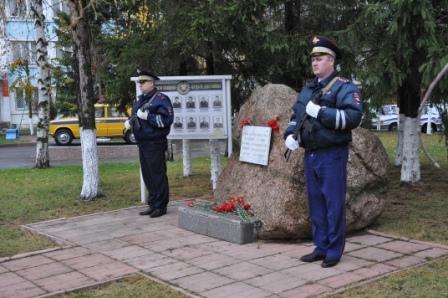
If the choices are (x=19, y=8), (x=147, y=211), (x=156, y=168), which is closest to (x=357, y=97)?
(x=156, y=168)

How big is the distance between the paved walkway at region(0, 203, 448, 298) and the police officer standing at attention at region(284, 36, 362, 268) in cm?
33

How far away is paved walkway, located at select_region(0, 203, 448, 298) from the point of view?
16.4 feet

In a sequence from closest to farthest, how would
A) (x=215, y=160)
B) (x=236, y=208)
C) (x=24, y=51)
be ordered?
(x=236, y=208)
(x=215, y=160)
(x=24, y=51)

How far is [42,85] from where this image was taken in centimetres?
1503

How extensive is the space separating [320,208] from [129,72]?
6.58 m

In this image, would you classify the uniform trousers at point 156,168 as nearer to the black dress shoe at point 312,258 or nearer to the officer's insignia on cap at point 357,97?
the black dress shoe at point 312,258

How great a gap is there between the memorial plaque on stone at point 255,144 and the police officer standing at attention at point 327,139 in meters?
1.18

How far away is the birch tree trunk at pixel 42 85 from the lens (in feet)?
46.7

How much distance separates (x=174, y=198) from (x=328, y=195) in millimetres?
4654

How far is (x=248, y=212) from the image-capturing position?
261 inches

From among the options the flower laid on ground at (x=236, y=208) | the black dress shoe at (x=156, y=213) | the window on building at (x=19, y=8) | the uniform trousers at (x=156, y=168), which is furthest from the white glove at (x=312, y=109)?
the window on building at (x=19, y=8)

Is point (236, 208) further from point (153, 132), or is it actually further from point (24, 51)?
point (24, 51)

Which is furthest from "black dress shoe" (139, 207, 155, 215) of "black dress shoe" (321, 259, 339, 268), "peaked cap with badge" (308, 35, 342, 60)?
"peaked cap with badge" (308, 35, 342, 60)

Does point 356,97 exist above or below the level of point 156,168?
above
